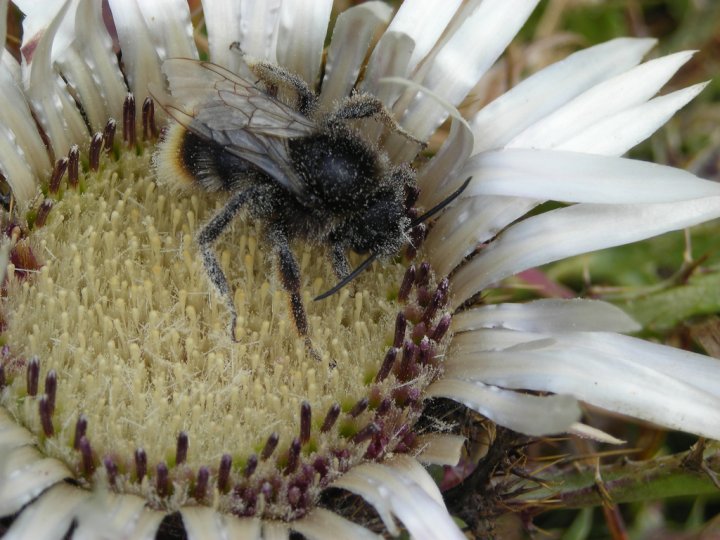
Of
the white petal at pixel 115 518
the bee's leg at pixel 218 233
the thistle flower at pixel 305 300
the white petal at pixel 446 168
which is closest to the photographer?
the white petal at pixel 115 518

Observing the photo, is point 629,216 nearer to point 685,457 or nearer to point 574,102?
point 574,102

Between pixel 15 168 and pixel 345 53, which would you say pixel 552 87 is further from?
pixel 15 168

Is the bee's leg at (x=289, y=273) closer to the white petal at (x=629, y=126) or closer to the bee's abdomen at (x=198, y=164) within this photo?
the bee's abdomen at (x=198, y=164)

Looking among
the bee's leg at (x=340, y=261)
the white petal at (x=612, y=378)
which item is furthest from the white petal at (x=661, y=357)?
the bee's leg at (x=340, y=261)

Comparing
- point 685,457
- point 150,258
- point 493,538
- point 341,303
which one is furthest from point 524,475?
point 150,258

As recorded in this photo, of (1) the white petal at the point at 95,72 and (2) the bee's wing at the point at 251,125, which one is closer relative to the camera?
(2) the bee's wing at the point at 251,125

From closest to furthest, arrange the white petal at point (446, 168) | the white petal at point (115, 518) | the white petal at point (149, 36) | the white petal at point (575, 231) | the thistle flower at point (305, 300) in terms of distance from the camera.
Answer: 1. the white petal at point (115, 518)
2. the thistle flower at point (305, 300)
3. the white petal at point (575, 231)
4. the white petal at point (446, 168)
5. the white petal at point (149, 36)
